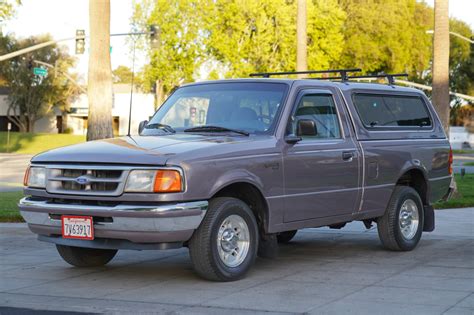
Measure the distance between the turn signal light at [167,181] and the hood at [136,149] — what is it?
0.37 feet

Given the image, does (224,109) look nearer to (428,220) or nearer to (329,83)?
(329,83)

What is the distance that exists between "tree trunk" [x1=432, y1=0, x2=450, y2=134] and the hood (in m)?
10.5

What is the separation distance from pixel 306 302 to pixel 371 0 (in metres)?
56.1

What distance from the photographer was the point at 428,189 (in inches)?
418

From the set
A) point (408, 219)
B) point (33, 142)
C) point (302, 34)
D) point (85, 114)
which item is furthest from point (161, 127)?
point (85, 114)

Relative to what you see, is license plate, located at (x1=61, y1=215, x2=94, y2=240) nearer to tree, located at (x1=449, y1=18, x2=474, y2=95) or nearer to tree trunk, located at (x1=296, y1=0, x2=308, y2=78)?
tree trunk, located at (x1=296, y1=0, x2=308, y2=78)

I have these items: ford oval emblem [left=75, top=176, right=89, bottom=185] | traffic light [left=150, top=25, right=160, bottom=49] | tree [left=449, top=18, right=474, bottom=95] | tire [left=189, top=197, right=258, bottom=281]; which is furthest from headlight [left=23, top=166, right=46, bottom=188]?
tree [left=449, top=18, right=474, bottom=95]

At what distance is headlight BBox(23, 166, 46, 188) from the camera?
26.3 feet

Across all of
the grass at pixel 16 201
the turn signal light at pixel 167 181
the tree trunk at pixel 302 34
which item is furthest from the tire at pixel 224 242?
the tree trunk at pixel 302 34

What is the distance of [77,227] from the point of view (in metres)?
7.62

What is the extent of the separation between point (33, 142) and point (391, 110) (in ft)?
184

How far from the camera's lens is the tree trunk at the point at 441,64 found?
17.8m

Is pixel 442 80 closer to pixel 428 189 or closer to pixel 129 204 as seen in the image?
pixel 428 189

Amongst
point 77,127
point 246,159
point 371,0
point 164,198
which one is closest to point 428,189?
point 246,159
